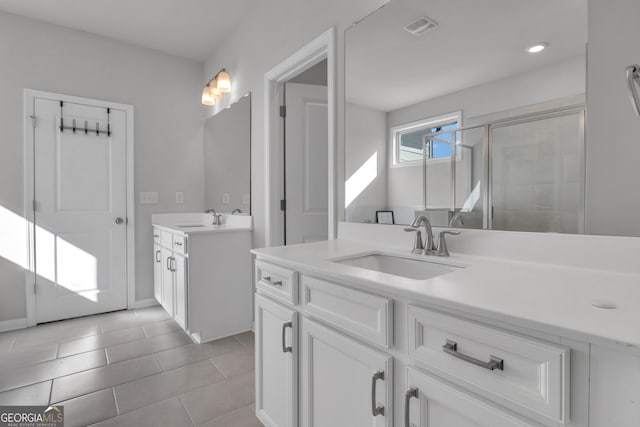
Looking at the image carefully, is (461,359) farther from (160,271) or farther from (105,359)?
(160,271)

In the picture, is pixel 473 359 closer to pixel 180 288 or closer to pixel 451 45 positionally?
pixel 451 45

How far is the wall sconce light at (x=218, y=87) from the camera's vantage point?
9.62ft

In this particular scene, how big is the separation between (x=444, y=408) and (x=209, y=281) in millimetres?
2078

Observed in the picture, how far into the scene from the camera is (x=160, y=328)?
2.74m

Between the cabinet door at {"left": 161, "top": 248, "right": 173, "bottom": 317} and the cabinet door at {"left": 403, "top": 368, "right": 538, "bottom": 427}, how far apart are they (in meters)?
2.40

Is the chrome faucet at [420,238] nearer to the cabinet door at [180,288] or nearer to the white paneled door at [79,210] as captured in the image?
the cabinet door at [180,288]

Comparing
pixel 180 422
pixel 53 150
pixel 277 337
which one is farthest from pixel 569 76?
pixel 53 150

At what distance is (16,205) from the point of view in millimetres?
2719

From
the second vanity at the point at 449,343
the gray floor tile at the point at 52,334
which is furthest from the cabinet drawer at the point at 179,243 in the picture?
the second vanity at the point at 449,343

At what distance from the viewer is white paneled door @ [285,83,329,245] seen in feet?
8.15

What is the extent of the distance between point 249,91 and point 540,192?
236 cm

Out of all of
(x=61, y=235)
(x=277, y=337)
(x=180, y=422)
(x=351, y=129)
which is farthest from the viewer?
(x=61, y=235)

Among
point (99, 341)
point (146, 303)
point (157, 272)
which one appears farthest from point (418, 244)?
point (146, 303)

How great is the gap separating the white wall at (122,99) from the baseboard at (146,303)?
0.04 metres
